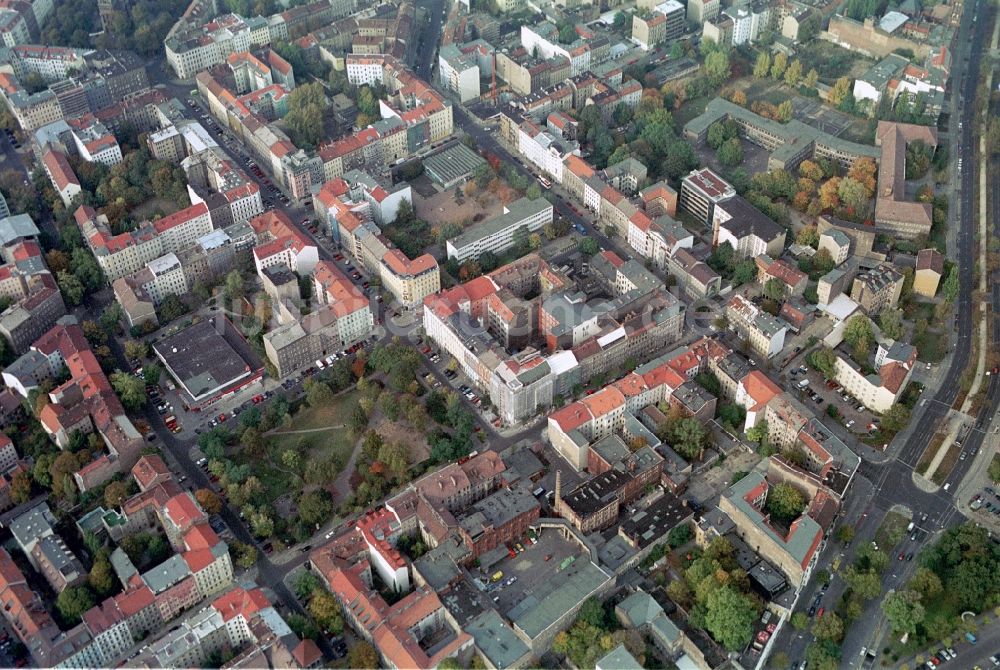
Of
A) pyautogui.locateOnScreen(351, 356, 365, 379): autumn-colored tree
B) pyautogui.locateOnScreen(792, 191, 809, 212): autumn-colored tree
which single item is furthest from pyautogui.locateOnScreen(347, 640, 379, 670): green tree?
pyautogui.locateOnScreen(792, 191, 809, 212): autumn-colored tree

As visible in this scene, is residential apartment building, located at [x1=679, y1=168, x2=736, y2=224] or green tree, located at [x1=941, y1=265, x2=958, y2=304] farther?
residential apartment building, located at [x1=679, y1=168, x2=736, y2=224]

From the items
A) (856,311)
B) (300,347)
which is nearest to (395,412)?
(300,347)

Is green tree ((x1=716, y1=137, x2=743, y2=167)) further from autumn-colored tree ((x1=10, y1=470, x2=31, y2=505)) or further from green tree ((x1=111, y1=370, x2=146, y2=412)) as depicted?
autumn-colored tree ((x1=10, y1=470, x2=31, y2=505))

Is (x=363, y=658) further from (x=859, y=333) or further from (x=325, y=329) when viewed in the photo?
(x=859, y=333)

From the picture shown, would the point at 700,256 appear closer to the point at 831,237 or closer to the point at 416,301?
the point at 831,237

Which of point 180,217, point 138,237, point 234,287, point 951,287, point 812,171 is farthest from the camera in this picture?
point 812,171

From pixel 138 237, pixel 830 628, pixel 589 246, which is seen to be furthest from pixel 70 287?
pixel 830 628
